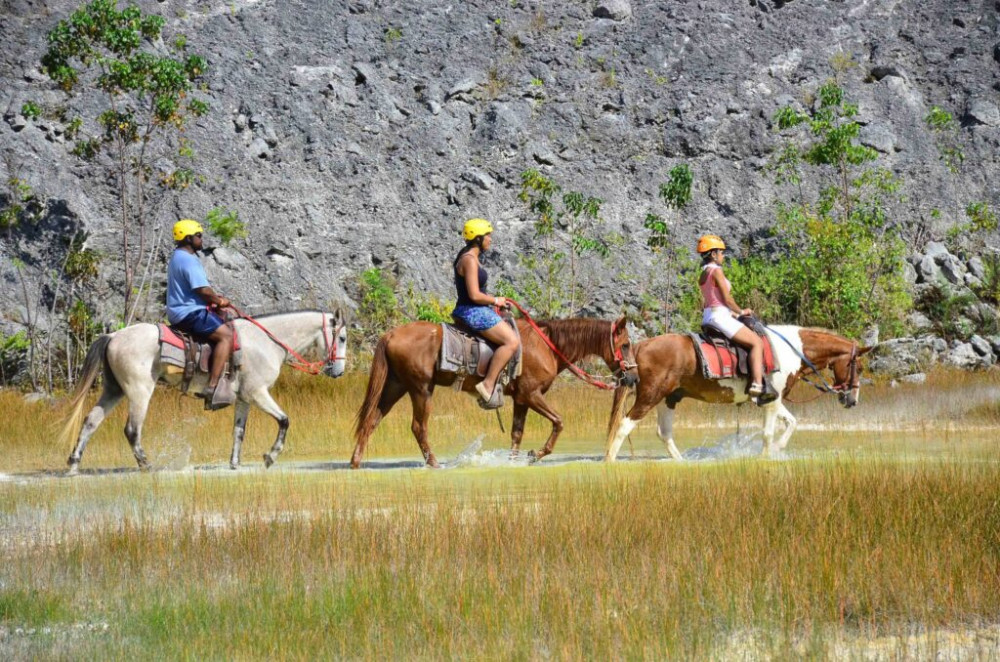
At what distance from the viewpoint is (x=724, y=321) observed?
48.6ft

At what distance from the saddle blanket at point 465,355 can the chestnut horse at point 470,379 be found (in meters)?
0.14

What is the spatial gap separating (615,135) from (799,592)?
33975 millimetres

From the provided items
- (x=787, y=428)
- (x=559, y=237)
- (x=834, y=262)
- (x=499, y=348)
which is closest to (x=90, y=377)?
(x=499, y=348)

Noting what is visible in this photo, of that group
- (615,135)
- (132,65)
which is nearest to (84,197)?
(132,65)

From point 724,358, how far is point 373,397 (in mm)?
4302

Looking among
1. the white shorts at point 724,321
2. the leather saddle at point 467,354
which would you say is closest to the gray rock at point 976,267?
the white shorts at point 724,321

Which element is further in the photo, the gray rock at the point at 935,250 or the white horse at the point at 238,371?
the gray rock at the point at 935,250

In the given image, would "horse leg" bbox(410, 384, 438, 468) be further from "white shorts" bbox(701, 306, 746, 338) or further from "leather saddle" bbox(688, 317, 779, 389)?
"white shorts" bbox(701, 306, 746, 338)

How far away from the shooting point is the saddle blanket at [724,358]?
1455 centimetres

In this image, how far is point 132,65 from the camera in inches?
979

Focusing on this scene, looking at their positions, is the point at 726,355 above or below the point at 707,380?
above

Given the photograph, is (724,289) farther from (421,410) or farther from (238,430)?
(238,430)

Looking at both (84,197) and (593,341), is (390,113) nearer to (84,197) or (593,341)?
(84,197)

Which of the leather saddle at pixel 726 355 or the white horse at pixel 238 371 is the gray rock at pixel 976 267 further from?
the white horse at pixel 238 371
